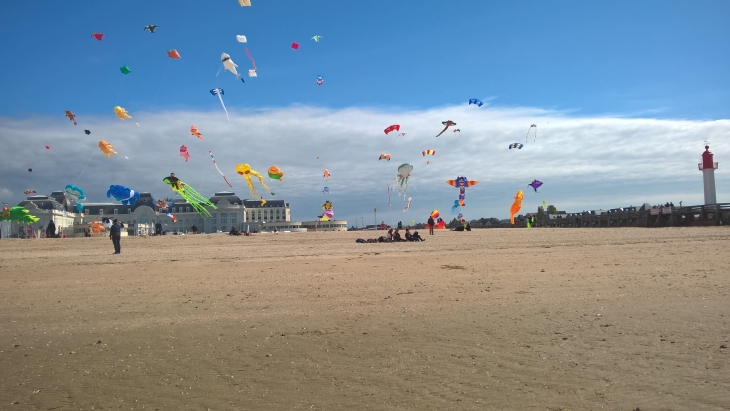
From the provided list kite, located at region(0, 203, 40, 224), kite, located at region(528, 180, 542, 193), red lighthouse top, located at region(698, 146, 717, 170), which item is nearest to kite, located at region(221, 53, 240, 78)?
kite, located at region(0, 203, 40, 224)

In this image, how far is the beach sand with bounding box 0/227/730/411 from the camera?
479cm

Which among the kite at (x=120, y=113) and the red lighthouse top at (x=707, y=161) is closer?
the kite at (x=120, y=113)

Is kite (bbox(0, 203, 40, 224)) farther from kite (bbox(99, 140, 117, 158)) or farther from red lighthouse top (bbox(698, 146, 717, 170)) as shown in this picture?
red lighthouse top (bbox(698, 146, 717, 170))

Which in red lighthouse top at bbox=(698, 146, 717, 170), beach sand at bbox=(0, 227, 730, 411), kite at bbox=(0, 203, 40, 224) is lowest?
beach sand at bbox=(0, 227, 730, 411)

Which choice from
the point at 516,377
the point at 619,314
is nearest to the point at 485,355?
the point at 516,377

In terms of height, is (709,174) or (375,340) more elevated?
(709,174)

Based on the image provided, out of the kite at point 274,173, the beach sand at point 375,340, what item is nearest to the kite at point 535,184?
the kite at point 274,173

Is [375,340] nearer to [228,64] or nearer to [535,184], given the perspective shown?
[228,64]

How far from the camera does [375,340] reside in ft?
21.0

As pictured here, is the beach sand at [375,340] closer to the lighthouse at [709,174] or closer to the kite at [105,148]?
the kite at [105,148]

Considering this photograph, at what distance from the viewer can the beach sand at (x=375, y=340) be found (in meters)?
4.79

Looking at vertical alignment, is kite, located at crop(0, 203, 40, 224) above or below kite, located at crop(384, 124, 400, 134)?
below

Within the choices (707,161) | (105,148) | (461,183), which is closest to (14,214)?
(105,148)

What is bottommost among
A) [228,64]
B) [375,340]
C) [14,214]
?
[375,340]
